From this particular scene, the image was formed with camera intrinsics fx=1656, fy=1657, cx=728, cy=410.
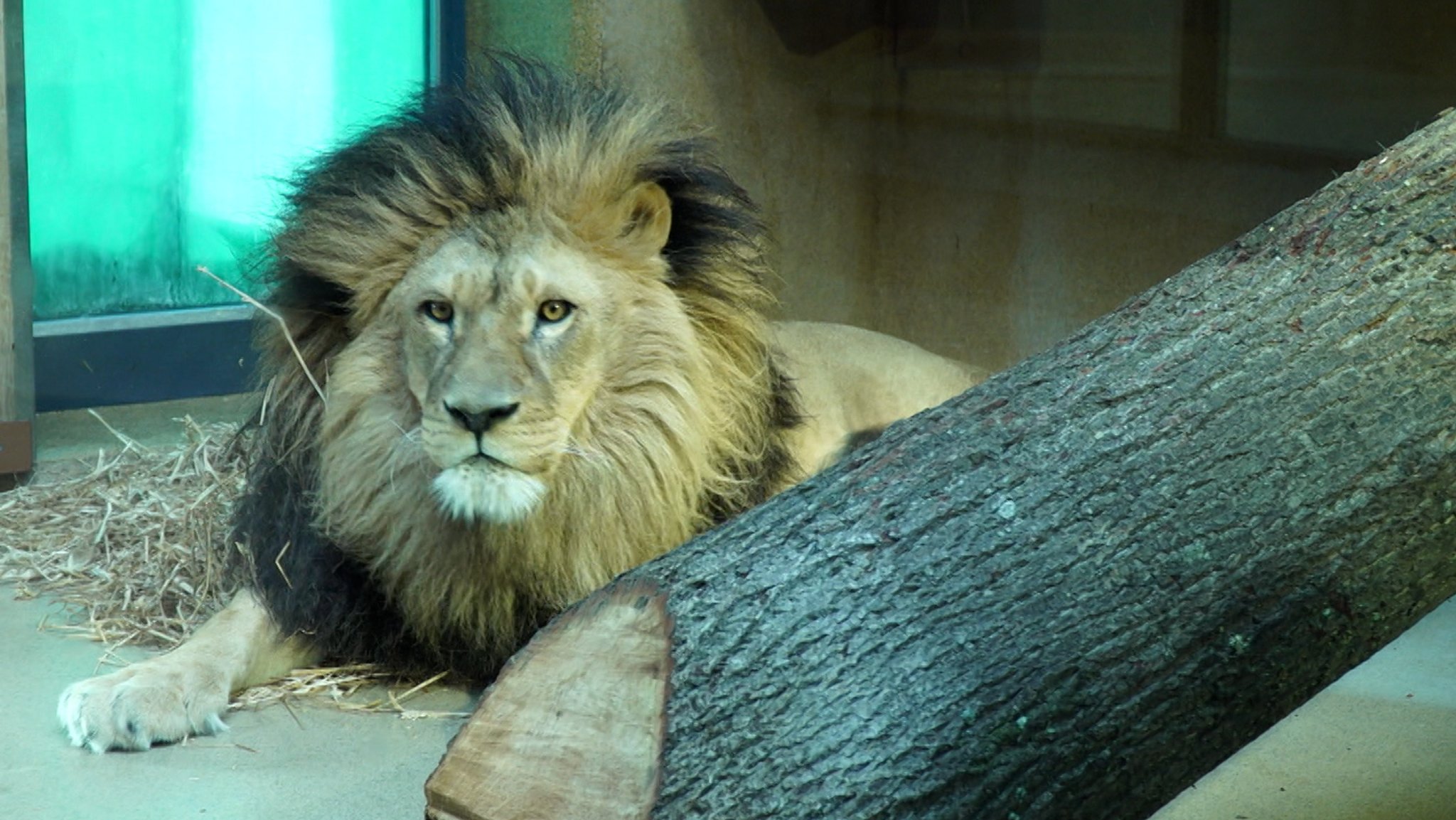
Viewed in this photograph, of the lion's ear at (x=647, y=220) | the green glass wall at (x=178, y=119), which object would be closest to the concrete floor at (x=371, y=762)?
the lion's ear at (x=647, y=220)

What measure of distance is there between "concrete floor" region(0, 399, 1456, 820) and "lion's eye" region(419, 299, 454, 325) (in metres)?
0.83

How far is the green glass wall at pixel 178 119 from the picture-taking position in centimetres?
533

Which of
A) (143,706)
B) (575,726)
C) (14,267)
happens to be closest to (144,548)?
(14,267)

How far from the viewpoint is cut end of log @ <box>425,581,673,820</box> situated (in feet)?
6.77

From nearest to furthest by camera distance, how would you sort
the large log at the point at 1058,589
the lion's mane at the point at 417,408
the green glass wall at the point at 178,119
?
the large log at the point at 1058,589 < the lion's mane at the point at 417,408 < the green glass wall at the point at 178,119

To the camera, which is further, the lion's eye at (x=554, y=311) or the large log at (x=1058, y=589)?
the lion's eye at (x=554, y=311)

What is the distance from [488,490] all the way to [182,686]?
748mm

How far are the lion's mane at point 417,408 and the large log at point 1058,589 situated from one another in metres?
1.11

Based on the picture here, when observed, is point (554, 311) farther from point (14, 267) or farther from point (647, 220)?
point (14, 267)

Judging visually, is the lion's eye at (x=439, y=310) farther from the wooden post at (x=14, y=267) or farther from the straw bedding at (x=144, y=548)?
the wooden post at (x=14, y=267)

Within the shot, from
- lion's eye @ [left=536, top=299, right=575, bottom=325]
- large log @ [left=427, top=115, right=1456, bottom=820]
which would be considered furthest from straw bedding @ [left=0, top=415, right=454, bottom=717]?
large log @ [left=427, top=115, right=1456, bottom=820]

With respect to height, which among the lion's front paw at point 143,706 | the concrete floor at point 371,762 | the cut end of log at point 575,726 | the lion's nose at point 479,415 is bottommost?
the concrete floor at point 371,762

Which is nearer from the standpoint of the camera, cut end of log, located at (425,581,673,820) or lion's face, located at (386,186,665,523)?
cut end of log, located at (425,581,673,820)

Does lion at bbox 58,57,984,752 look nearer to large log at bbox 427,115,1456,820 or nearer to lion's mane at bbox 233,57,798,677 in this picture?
lion's mane at bbox 233,57,798,677
